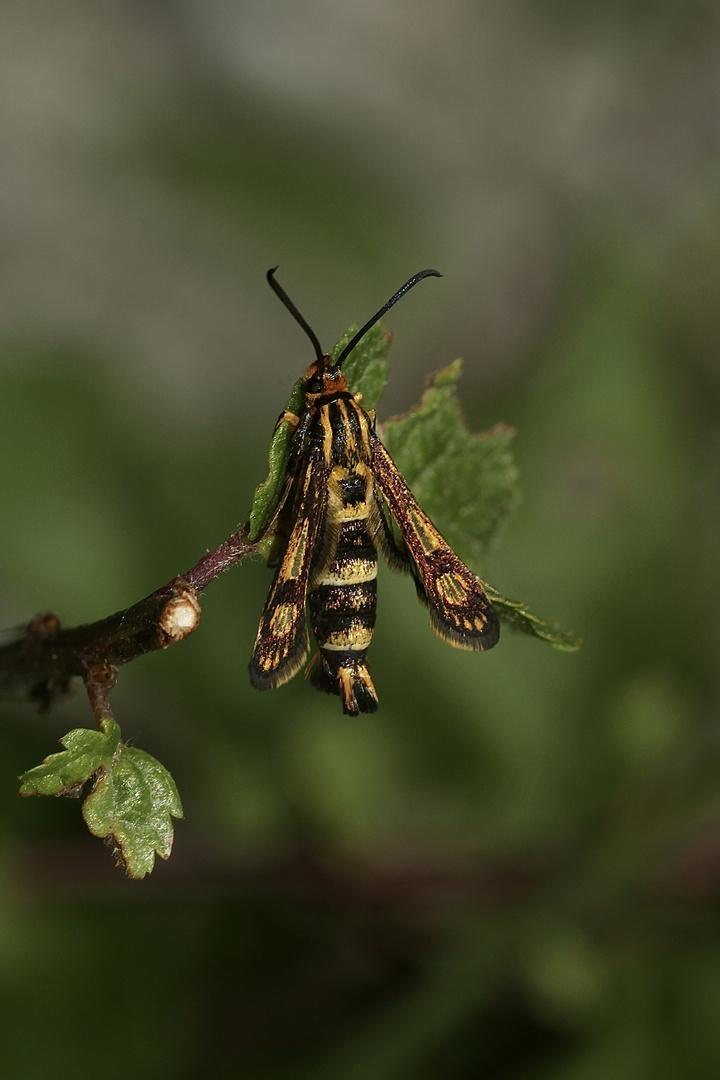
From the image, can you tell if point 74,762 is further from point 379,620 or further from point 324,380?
point 379,620

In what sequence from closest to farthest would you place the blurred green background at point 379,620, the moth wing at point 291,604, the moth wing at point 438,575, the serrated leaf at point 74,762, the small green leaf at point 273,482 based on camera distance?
the serrated leaf at point 74,762, the small green leaf at point 273,482, the moth wing at point 291,604, the moth wing at point 438,575, the blurred green background at point 379,620

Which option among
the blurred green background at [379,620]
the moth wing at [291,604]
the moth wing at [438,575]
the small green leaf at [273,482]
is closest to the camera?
the small green leaf at [273,482]

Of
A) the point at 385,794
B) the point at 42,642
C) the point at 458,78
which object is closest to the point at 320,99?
the point at 458,78

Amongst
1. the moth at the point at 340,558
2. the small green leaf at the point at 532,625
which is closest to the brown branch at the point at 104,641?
the moth at the point at 340,558

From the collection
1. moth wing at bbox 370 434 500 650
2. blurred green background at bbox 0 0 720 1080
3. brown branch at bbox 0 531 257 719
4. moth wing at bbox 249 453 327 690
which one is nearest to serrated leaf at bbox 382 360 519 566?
moth wing at bbox 370 434 500 650

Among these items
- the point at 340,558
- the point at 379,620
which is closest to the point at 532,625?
the point at 340,558

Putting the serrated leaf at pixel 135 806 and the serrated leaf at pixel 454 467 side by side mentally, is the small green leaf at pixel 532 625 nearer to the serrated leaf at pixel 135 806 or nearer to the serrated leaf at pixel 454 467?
the serrated leaf at pixel 454 467

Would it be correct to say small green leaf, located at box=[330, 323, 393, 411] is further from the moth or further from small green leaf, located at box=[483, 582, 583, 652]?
small green leaf, located at box=[483, 582, 583, 652]
